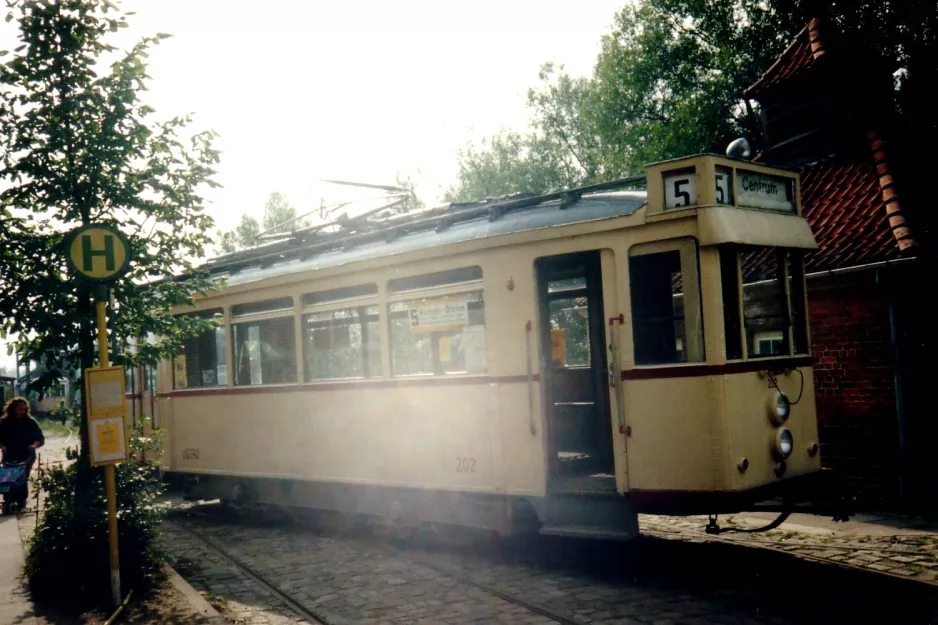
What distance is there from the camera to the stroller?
12.5 metres

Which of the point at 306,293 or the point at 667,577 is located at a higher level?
the point at 306,293

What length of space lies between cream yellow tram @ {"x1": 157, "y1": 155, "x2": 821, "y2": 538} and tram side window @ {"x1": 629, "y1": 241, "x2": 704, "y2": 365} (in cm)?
2

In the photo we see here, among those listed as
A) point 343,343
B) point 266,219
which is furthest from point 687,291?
point 266,219

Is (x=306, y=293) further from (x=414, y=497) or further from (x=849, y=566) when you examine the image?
(x=849, y=566)

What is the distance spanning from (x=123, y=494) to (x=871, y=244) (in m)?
8.25

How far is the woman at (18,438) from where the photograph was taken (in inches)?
503

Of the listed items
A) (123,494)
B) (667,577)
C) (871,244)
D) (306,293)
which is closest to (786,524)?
(667,577)

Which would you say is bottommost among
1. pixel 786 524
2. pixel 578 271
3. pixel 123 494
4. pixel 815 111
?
pixel 786 524

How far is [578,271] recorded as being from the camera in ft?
26.4

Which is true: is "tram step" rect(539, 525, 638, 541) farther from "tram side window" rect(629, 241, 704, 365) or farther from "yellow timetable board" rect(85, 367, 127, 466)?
"yellow timetable board" rect(85, 367, 127, 466)

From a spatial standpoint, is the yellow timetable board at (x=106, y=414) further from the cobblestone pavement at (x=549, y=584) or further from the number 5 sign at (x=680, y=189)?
the number 5 sign at (x=680, y=189)

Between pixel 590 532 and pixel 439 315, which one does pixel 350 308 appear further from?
pixel 590 532

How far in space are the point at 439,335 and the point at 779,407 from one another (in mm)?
3104

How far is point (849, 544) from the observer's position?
812cm
